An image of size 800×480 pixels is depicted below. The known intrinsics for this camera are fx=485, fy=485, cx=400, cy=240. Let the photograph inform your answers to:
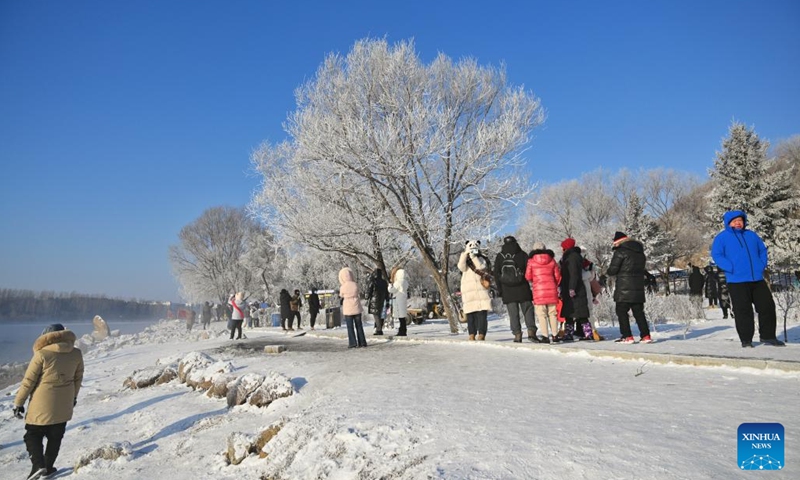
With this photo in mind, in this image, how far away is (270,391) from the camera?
21.2 ft

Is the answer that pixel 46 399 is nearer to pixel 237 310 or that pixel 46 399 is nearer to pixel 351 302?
pixel 351 302

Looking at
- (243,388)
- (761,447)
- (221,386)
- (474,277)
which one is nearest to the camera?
(761,447)

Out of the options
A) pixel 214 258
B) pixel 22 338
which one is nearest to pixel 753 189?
pixel 214 258

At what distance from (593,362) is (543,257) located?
2374 mm

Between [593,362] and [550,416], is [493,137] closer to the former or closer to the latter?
[593,362]

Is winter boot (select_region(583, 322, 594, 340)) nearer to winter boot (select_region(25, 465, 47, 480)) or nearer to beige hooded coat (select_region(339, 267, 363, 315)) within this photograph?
beige hooded coat (select_region(339, 267, 363, 315))

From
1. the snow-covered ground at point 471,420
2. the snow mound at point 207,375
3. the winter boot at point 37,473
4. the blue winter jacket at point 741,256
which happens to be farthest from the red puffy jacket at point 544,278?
the winter boot at point 37,473

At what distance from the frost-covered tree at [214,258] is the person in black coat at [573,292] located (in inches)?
1752

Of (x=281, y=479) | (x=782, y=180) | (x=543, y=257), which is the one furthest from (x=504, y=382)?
(x=782, y=180)

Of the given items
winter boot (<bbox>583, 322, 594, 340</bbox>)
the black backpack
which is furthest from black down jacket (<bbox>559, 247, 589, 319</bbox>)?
the black backpack

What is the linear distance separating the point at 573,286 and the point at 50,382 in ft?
25.7

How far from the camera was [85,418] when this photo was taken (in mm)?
8062

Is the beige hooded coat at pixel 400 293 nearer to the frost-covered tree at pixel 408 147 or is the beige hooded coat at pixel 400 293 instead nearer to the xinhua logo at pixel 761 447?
the frost-covered tree at pixel 408 147

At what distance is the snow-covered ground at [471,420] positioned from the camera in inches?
121
